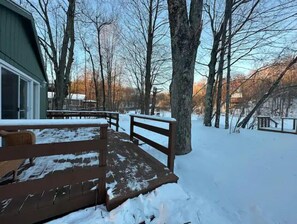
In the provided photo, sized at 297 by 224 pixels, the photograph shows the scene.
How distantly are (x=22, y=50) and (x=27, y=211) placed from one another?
16.6 ft

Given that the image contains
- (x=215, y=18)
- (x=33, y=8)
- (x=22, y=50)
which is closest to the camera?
(x=22, y=50)

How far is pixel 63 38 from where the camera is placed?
12.6m

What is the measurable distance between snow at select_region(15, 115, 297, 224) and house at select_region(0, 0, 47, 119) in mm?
3593

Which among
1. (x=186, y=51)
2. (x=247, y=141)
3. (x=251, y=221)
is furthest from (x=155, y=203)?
(x=247, y=141)

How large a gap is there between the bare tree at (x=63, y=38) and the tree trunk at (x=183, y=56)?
8598mm

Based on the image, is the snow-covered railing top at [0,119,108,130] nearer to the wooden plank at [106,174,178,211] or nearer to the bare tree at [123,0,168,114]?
the wooden plank at [106,174,178,211]

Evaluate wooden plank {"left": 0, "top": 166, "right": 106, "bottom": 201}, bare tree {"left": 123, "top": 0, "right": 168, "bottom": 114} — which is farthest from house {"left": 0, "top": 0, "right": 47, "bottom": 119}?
bare tree {"left": 123, "top": 0, "right": 168, "bottom": 114}

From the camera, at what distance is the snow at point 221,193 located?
2441 millimetres

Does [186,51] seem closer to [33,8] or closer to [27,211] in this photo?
[27,211]

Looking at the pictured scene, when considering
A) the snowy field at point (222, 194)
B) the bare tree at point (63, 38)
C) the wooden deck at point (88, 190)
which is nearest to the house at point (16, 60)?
the wooden deck at point (88, 190)

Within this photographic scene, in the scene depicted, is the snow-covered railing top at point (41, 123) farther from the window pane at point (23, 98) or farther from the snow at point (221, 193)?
the window pane at point (23, 98)

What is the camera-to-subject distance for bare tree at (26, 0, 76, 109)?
11.9 m

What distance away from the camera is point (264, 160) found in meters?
4.60

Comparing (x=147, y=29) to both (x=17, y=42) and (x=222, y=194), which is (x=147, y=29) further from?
(x=222, y=194)
